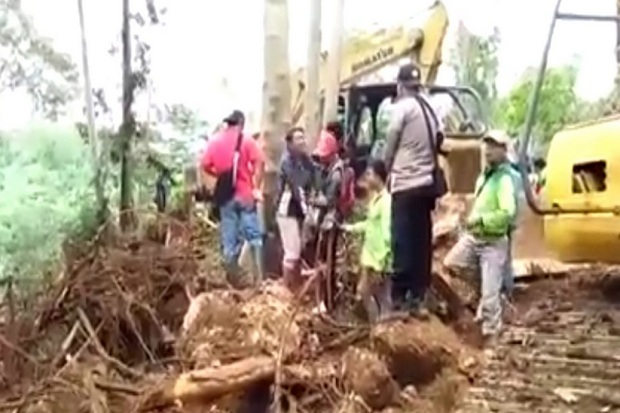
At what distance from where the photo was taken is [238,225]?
10.3 m

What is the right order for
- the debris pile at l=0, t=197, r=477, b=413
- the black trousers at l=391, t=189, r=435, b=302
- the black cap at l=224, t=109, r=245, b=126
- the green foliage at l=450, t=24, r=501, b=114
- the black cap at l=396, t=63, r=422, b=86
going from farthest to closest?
the green foliage at l=450, t=24, r=501, b=114 → the black cap at l=224, t=109, r=245, b=126 → the black cap at l=396, t=63, r=422, b=86 → the black trousers at l=391, t=189, r=435, b=302 → the debris pile at l=0, t=197, r=477, b=413

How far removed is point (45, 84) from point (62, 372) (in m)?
11.8

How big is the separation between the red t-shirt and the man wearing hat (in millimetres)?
2448

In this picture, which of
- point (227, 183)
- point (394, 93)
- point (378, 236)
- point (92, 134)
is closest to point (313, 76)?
point (394, 93)

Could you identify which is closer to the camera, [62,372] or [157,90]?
[62,372]

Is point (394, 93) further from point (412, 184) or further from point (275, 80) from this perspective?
point (412, 184)

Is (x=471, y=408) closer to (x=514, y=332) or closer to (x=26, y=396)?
(x=514, y=332)

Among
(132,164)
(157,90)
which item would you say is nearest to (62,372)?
(132,164)

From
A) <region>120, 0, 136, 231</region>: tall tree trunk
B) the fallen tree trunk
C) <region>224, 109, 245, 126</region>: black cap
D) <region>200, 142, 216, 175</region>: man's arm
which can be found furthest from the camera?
<region>120, 0, 136, 231</region>: tall tree trunk

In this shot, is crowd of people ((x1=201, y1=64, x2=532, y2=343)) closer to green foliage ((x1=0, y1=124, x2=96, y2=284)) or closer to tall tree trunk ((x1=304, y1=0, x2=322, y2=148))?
green foliage ((x1=0, y1=124, x2=96, y2=284))

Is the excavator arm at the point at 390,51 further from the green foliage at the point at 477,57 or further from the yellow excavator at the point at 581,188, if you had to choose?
the green foliage at the point at 477,57

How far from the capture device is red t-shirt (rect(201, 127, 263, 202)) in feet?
33.6

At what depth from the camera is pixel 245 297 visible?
8.75 m

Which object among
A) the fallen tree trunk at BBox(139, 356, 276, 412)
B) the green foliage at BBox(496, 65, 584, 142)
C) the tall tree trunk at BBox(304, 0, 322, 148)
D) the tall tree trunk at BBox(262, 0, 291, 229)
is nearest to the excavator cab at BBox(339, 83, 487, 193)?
the tall tree trunk at BBox(304, 0, 322, 148)
